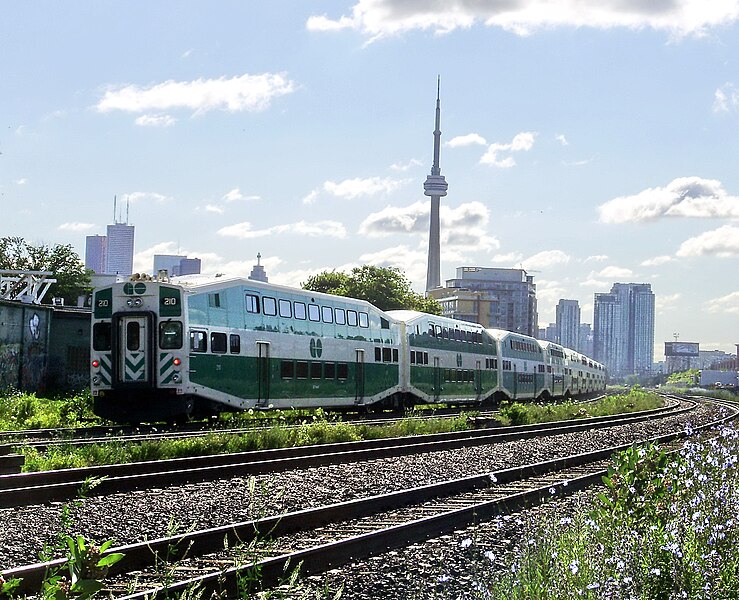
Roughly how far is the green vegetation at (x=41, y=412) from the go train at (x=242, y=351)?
1782 mm

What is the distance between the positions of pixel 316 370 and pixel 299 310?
6.14 feet

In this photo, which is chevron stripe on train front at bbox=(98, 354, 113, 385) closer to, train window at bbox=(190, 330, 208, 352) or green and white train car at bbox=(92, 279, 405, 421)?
green and white train car at bbox=(92, 279, 405, 421)

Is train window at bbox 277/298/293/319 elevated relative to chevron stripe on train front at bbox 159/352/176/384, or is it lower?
elevated

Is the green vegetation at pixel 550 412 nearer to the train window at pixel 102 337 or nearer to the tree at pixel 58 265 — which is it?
the train window at pixel 102 337

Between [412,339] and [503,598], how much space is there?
26.7 m

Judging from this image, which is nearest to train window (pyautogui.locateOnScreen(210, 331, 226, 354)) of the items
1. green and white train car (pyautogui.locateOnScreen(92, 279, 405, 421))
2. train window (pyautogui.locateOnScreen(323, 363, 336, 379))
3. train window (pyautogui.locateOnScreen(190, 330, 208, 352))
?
green and white train car (pyautogui.locateOnScreen(92, 279, 405, 421))

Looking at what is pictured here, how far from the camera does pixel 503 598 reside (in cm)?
631

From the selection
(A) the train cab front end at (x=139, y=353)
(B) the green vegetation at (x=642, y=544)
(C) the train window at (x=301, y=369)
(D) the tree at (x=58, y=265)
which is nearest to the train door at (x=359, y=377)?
(C) the train window at (x=301, y=369)

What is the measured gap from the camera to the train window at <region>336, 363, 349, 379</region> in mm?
27656

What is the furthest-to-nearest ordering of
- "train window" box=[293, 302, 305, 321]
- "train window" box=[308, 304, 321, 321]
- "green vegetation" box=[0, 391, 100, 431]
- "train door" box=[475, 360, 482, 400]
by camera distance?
"train door" box=[475, 360, 482, 400], "train window" box=[308, 304, 321, 321], "train window" box=[293, 302, 305, 321], "green vegetation" box=[0, 391, 100, 431]

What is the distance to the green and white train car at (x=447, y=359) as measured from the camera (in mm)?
33344

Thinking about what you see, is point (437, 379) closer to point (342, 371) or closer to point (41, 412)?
point (342, 371)

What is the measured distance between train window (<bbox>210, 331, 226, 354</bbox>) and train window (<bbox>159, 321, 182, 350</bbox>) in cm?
93

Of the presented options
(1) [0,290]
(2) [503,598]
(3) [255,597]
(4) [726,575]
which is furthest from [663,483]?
(1) [0,290]
